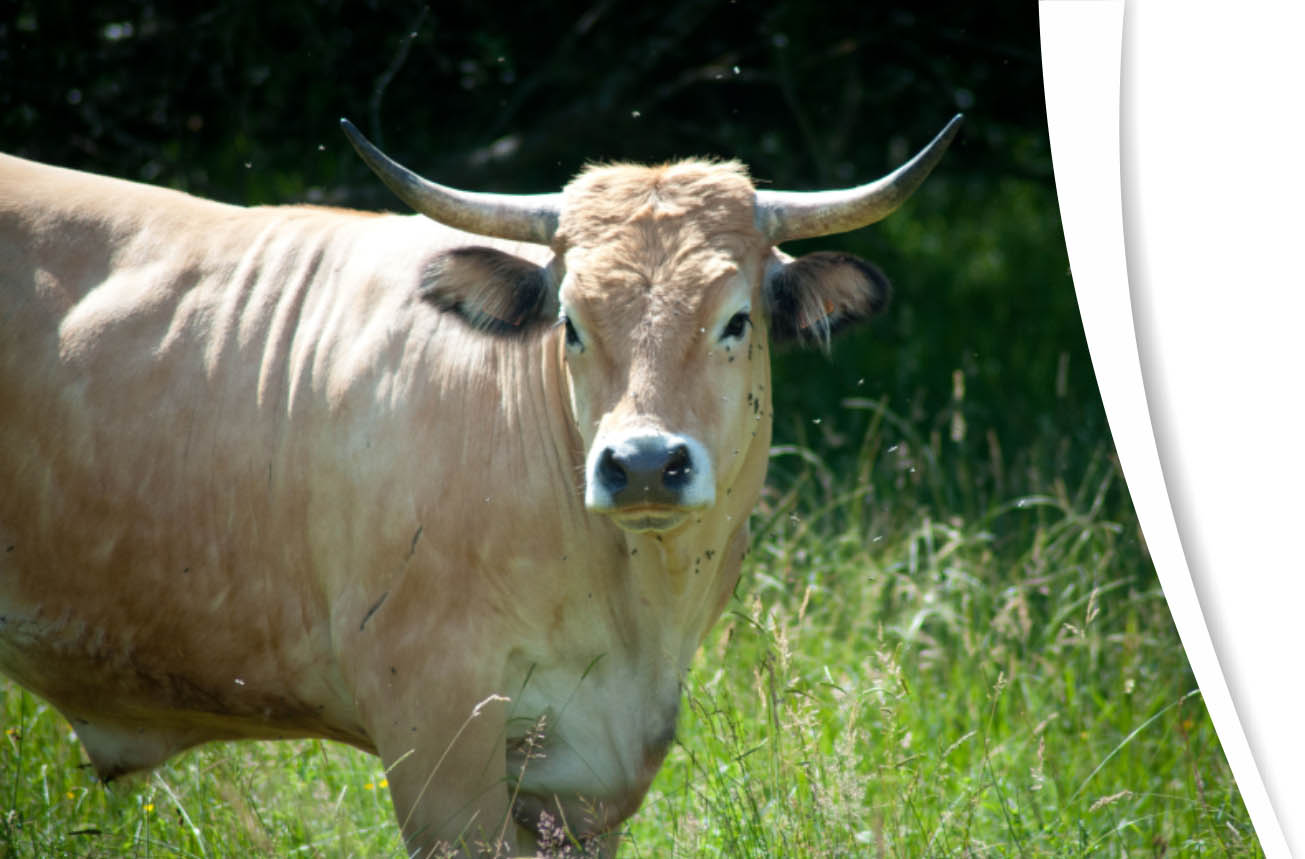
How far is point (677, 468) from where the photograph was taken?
2.66 metres

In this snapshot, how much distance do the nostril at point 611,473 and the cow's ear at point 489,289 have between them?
59 cm

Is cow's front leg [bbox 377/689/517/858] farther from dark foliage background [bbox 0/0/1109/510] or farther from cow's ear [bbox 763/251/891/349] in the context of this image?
dark foliage background [bbox 0/0/1109/510]

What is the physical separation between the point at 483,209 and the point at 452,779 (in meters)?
1.26

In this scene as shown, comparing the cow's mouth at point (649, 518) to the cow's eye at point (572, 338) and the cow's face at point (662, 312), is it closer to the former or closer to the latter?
the cow's face at point (662, 312)

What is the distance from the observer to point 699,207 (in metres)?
3.00

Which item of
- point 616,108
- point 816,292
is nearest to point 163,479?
point 816,292

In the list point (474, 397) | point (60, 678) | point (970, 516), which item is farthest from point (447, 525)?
point (970, 516)

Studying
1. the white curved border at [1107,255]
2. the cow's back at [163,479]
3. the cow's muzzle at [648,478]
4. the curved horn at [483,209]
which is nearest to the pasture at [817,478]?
the cow's back at [163,479]

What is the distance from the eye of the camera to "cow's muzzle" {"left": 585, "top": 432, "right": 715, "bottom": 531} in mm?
2629

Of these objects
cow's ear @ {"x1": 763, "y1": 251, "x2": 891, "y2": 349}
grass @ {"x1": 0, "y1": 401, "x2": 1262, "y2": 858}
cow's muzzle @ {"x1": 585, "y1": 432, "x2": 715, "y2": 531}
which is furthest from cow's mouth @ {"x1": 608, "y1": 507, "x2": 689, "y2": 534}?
cow's ear @ {"x1": 763, "y1": 251, "x2": 891, "y2": 349}

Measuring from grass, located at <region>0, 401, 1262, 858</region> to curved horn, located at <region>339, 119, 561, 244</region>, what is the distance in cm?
102

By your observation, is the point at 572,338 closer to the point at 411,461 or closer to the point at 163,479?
the point at 411,461

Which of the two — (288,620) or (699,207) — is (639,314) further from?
(288,620)

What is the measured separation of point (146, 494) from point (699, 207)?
1.44 metres
